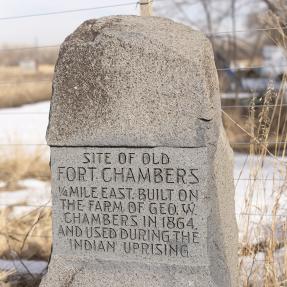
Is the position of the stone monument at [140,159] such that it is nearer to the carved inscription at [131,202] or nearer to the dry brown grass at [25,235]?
the carved inscription at [131,202]

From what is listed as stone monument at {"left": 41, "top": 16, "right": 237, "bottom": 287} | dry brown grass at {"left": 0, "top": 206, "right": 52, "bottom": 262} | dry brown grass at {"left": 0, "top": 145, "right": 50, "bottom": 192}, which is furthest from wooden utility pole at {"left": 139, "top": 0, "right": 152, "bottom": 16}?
dry brown grass at {"left": 0, "top": 145, "right": 50, "bottom": 192}

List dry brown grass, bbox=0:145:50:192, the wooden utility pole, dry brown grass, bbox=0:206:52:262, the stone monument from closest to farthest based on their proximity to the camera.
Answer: the stone monument → the wooden utility pole → dry brown grass, bbox=0:206:52:262 → dry brown grass, bbox=0:145:50:192

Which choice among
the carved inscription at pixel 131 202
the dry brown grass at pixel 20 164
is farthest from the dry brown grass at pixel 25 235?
the dry brown grass at pixel 20 164

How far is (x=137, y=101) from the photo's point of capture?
2.70 metres

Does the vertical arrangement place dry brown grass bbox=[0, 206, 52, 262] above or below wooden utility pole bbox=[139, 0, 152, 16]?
below

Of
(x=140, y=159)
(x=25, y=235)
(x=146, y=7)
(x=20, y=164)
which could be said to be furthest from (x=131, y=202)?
(x=20, y=164)

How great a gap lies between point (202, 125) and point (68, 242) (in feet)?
2.58

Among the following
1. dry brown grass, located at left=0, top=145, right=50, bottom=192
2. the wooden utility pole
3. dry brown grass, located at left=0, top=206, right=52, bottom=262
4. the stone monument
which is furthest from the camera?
dry brown grass, located at left=0, top=145, right=50, bottom=192

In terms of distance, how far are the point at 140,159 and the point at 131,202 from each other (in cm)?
19

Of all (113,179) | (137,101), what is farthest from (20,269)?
(137,101)

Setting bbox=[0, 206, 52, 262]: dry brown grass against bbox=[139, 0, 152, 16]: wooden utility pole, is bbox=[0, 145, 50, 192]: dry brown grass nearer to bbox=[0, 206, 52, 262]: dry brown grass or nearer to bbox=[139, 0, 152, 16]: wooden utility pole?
bbox=[0, 206, 52, 262]: dry brown grass

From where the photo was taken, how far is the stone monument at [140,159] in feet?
8.76

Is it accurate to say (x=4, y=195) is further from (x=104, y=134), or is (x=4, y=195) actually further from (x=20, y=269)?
(x=104, y=134)

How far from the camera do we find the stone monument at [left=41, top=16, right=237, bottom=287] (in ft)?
8.76
